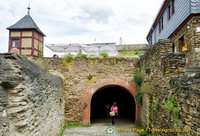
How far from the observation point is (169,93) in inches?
183

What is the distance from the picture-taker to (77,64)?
358 inches

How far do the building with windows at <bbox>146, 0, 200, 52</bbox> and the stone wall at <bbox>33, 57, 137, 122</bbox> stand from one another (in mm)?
2370

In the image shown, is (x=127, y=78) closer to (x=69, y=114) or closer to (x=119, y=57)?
(x=119, y=57)

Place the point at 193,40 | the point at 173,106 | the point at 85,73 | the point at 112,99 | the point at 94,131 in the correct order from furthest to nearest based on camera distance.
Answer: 1. the point at 112,99
2. the point at 85,73
3. the point at 94,131
4. the point at 193,40
5. the point at 173,106

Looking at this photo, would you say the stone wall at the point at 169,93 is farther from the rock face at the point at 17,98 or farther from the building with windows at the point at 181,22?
Result: the rock face at the point at 17,98

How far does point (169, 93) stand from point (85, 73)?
505 centimetres

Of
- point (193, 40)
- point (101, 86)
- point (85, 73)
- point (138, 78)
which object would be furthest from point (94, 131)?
point (193, 40)

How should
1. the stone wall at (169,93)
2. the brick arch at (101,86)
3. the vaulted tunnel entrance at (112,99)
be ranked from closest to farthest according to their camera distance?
1. the stone wall at (169,93)
2. the brick arch at (101,86)
3. the vaulted tunnel entrance at (112,99)

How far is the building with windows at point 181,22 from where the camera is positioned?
7.14m

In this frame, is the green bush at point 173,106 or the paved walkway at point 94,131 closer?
the green bush at point 173,106

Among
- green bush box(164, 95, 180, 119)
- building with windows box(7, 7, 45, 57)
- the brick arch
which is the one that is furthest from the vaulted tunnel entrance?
green bush box(164, 95, 180, 119)

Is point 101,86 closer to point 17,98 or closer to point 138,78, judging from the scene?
point 138,78

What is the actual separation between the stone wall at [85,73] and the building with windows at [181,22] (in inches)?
93.3

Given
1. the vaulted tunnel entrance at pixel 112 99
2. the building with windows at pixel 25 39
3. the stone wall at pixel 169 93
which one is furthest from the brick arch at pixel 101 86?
the building with windows at pixel 25 39
